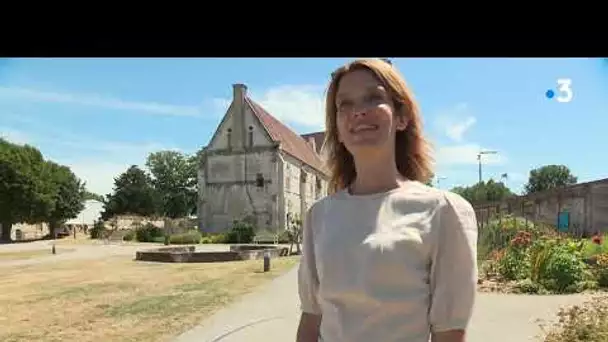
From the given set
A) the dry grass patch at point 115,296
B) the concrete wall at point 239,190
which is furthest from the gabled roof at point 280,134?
the dry grass patch at point 115,296

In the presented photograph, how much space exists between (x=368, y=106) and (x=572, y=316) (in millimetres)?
3182

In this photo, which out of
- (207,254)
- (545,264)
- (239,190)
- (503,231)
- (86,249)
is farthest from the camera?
(86,249)

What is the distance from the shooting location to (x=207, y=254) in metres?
9.36

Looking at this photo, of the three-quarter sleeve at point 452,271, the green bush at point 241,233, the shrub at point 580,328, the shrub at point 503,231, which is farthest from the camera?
the green bush at point 241,233

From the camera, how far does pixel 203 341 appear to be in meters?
3.84

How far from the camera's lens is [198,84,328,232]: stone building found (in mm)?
5988

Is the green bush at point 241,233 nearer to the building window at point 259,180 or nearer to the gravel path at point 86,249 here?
the building window at point 259,180

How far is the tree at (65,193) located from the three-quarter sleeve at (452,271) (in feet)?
16.6

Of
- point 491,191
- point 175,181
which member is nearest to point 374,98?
point 175,181

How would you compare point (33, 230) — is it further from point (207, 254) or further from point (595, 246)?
point (595, 246)

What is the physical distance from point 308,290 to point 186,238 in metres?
6.36

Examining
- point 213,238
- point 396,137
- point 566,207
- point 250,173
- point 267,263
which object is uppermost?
point 250,173

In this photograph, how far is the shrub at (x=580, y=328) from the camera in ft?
10.8

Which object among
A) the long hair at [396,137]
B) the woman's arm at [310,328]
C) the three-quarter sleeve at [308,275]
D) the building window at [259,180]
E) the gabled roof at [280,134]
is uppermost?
the gabled roof at [280,134]
